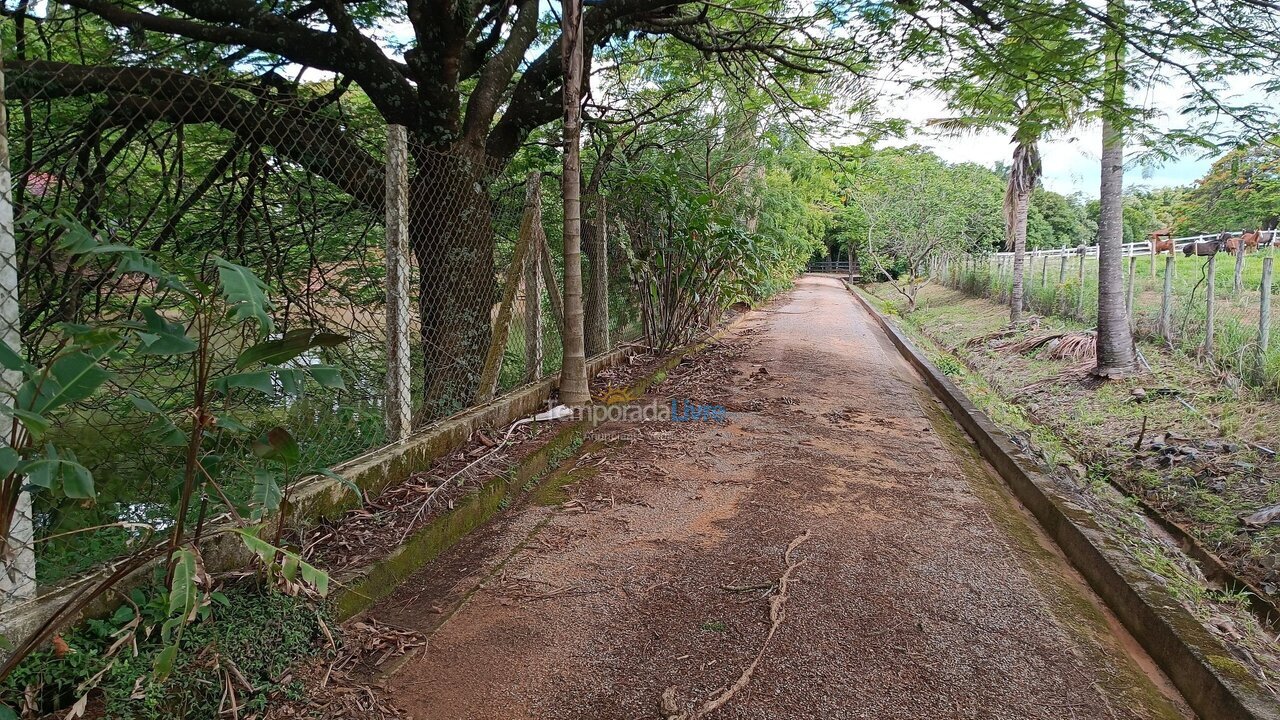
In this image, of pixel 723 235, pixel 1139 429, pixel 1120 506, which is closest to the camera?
pixel 1120 506

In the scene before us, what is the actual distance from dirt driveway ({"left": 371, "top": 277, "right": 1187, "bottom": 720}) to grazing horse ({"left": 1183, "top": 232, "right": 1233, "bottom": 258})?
4.83m

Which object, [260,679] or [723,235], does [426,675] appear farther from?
[723,235]

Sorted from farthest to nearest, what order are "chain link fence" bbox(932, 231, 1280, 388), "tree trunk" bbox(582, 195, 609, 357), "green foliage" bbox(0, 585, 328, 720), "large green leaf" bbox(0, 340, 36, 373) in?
1. "tree trunk" bbox(582, 195, 609, 357)
2. "chain link fence" bbox(932, 231, 1280, 388)
3. "green foliage" bbox(0, 585, 328, 720)
4. "large green leaf" bbox(0, 340, 36, 373)

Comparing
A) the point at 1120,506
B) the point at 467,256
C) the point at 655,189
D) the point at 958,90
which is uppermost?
the point at 958,90

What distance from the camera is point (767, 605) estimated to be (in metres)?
2.81

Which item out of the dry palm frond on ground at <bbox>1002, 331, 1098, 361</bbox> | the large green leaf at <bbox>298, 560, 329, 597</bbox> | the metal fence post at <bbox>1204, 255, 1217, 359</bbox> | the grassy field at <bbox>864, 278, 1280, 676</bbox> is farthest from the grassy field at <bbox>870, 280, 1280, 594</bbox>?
the large green leaf at <bbox>298, 560, 329, 597</bbox>

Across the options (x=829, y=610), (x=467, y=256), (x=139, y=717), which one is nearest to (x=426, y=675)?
(x=139, y=717)

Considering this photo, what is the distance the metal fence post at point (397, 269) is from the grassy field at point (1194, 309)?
24.8ft

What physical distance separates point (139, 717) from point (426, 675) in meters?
0.82

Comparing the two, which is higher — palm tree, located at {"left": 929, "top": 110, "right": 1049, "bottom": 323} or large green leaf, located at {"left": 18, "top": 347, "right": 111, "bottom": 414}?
palm tree, located at {"left": 929, "top": 110, "right": 1049, "bottom": 323}

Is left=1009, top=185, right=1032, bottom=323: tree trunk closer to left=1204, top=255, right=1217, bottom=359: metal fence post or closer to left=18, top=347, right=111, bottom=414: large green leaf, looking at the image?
left=1204, top=255, right=1217, bottom=359: metal fence post

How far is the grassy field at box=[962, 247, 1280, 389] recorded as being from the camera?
6559mm

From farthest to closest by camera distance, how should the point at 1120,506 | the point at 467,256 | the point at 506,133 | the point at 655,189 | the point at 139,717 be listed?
the point at 655,189 → the point at 506,133 → the point at 467,256 → the point at 1120,506 → the point at 139,717

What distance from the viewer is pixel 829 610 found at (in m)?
2.78
